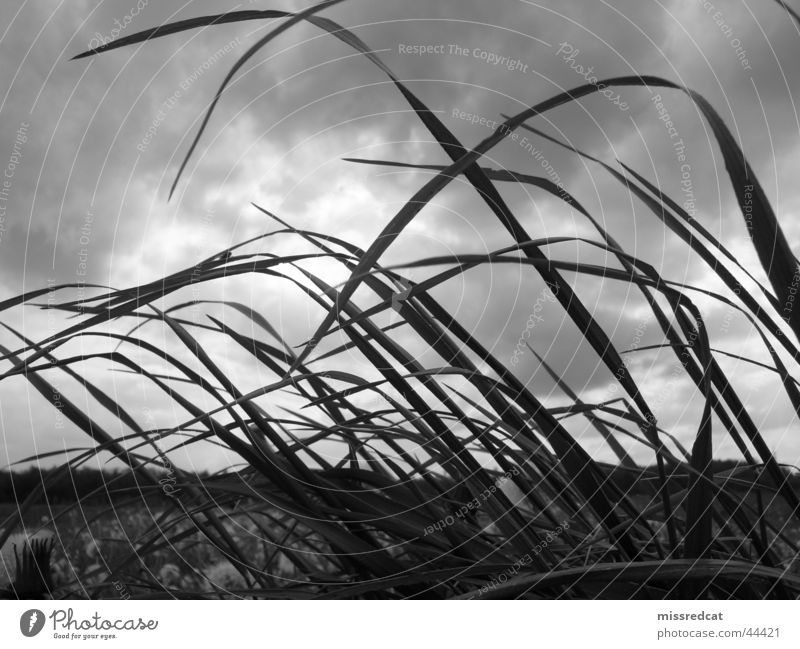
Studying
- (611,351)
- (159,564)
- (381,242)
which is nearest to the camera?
(381,242)

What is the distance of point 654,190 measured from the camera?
1.93 feet
